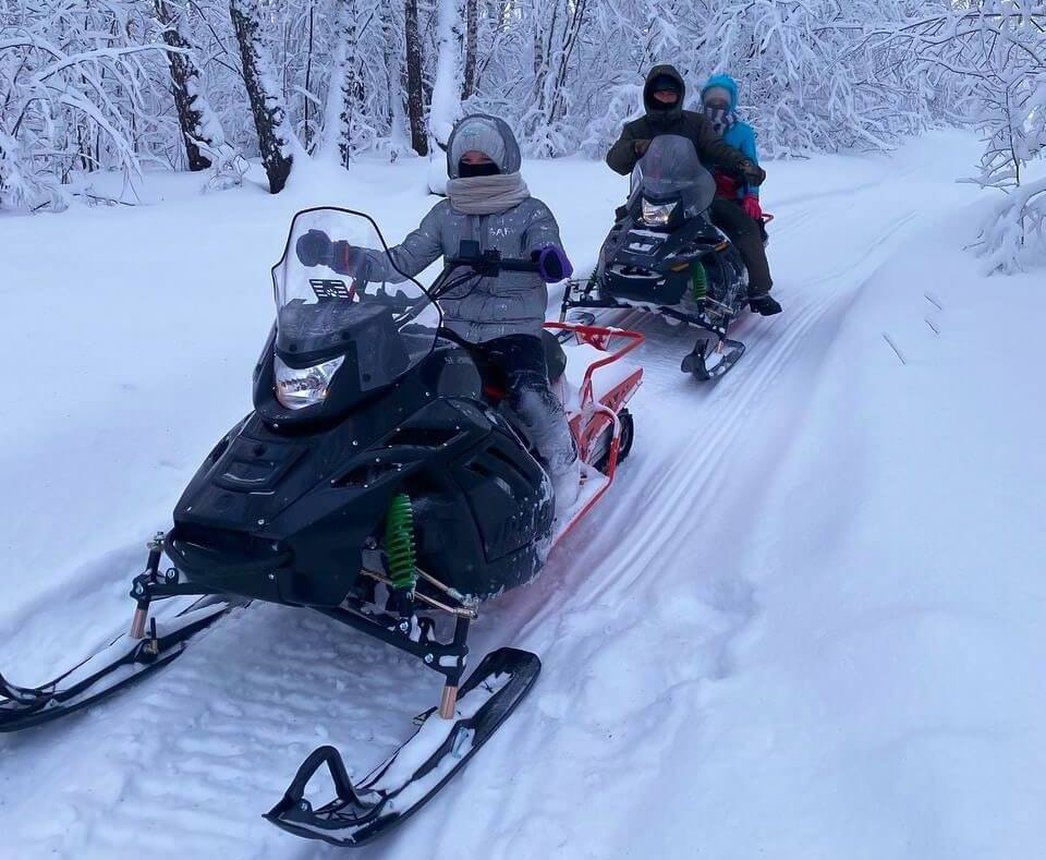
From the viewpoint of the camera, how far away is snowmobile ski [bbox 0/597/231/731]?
8.29ft

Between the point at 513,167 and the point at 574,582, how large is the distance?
1.66 metres

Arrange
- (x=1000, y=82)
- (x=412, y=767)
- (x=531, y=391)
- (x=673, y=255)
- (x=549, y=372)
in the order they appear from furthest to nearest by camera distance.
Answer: (x=1000, y=82), (x=673, y=255), (x=549, y=372), (x=531, y=391), (x=412, y=767)

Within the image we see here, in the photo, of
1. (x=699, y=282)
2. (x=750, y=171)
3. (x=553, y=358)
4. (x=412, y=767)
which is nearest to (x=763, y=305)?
(x=699, y=282)

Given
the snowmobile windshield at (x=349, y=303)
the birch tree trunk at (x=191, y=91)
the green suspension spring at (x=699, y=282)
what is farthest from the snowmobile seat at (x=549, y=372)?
the birch tree trunk at (x=191, y=91)

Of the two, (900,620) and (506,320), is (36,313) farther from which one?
(900,620)

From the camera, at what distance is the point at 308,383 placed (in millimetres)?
2523

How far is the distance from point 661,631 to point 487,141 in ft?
6.32

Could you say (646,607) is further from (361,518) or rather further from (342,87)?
(342,87)

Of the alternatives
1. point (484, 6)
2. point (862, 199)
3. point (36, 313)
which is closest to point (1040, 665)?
point (36, 313)

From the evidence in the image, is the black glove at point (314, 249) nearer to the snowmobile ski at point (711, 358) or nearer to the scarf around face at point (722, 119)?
the snowmobile ski at point (711, 358)

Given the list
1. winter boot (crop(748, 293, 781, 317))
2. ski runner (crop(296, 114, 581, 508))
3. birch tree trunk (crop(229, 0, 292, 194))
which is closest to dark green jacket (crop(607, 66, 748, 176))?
winter boot (crop(748, 293, 781, 317))

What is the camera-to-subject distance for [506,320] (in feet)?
11.4

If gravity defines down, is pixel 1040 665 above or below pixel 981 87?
below

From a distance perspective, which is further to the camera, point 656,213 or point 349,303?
point 656,213
